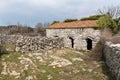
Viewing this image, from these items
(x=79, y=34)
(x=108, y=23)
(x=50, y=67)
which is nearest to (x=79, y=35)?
(x=79, y=34)

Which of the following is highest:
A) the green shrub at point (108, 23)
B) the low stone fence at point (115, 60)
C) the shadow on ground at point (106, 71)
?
the green shrub at point (108, 23)

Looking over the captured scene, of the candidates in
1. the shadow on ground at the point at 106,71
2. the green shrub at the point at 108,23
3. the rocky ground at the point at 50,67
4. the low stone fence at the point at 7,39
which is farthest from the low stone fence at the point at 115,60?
the low stone fence at the point at 7,39

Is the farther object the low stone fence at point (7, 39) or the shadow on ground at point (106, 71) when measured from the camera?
the low stone fence at point (7, 39)

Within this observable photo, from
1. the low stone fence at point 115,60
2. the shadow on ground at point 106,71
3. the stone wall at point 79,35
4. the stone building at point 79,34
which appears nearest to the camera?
the low stone fence at point 115,60

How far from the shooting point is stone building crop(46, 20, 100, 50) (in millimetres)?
23609

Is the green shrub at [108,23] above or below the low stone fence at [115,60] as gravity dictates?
above

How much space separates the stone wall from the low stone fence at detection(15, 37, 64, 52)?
71.5 inches

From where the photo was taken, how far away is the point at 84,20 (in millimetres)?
27562

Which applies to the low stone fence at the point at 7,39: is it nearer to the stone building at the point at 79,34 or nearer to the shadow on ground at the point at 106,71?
the stone building at the point at 79,34

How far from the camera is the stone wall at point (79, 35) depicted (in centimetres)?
2351

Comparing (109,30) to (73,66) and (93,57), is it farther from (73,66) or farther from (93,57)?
(73,66)

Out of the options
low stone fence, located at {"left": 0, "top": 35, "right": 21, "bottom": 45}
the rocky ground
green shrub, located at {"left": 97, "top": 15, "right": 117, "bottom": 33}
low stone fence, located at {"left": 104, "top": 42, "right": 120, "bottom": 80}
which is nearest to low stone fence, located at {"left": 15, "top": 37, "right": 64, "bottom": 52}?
the rocky ground

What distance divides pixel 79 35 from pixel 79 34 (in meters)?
0.11

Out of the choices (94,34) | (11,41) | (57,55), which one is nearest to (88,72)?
(57,55)
